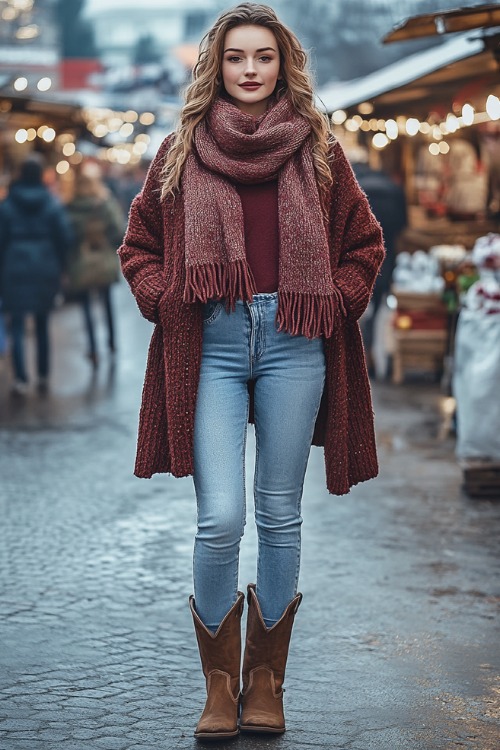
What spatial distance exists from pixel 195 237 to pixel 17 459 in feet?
16.2

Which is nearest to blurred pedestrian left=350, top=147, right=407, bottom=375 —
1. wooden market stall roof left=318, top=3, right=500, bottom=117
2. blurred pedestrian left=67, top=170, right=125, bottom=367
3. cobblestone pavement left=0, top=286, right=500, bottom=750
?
wooden market stall roof left=318, top=3, right=500, bottom=117

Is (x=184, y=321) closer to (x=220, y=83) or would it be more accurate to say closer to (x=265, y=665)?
(x=220, y=83)

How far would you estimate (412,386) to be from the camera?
37.6 ft

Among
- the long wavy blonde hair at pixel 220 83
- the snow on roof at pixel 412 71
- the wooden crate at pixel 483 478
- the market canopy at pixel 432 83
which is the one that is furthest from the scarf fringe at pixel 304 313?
the snow on roof at pixel 412 71

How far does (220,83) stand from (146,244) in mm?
501

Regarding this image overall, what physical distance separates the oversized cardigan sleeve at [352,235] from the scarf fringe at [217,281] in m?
0.30

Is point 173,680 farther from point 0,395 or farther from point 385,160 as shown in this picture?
point 385,160

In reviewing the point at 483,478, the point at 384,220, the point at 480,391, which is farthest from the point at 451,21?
the point at 384,220

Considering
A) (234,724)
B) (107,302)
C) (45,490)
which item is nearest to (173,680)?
(234,724)

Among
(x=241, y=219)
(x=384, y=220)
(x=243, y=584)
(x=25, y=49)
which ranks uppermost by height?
(x=25, y=49)

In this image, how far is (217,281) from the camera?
12.3ft

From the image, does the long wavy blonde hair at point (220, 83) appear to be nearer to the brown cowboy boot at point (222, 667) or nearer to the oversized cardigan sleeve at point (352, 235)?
the oversized cardigan sleeve at point (352, 235)

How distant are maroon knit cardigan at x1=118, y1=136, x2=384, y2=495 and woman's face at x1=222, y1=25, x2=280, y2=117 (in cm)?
26

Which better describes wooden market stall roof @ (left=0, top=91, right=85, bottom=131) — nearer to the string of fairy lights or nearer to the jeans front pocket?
the string of fairy lights
